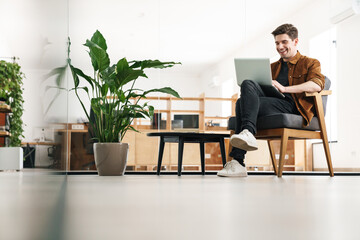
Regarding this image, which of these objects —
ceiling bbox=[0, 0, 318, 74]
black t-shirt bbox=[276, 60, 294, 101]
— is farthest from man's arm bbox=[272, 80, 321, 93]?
ceiling bbox=[0, 0, 318, 74]

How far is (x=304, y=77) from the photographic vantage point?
9.12 feet

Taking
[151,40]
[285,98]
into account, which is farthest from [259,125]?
[151,40]

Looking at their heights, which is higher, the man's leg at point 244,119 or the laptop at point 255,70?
the laptop at point 255,70

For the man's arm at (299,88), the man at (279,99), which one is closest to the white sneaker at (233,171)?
the man at (279,99)

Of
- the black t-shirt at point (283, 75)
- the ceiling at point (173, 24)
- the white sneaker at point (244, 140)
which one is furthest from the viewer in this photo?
the ceiling at point (173, 24)

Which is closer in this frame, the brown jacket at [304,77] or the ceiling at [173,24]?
the brown jacket at [304,77]

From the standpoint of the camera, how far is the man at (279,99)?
94.0 inches

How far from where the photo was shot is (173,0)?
650 centimetres

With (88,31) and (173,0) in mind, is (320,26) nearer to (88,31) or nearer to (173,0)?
(173,0)

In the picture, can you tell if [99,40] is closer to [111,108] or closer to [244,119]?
[111,108]

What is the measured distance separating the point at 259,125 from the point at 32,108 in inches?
94.9

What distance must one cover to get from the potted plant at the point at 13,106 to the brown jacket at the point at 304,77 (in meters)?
2.45

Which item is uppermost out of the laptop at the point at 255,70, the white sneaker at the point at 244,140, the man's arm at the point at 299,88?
the laptop at the point at 255,70

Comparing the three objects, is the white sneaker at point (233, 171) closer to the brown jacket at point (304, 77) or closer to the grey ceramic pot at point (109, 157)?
the brown jacket at point (304, 77)
